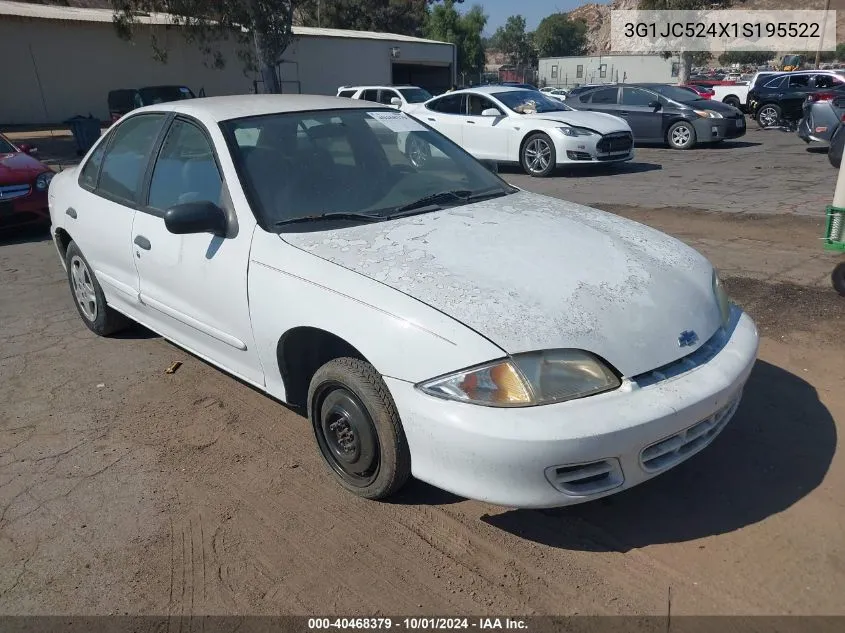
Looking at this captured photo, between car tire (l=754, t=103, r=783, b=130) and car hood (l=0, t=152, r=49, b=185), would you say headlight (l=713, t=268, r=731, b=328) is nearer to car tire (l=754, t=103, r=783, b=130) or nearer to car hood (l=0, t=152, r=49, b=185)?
car hood (l=0, t=152, r=49, b=185)

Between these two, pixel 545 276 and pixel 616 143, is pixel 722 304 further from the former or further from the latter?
pixel 616 143

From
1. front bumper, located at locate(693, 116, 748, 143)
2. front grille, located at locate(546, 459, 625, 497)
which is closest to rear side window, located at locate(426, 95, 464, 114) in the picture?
front bumper, located at locate(693, 116, 748, 143)

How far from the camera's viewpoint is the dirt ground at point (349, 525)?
245 centimetres

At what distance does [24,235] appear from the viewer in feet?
28.5

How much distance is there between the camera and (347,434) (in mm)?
2914

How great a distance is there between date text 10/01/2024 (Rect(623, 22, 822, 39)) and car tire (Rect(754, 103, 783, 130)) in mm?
16817

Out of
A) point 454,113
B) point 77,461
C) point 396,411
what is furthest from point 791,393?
point 454,113

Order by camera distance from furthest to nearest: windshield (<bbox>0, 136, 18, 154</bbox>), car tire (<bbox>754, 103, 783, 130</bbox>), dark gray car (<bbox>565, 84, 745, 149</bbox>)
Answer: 1. car tire (<bbox>754, 103, 783, 130</bbox>)
2. dark gray car (<bbox>565, 84, 745, 149</bbox>)
3. windshield (<bbox>0, 136, 18, 154</bbox>)

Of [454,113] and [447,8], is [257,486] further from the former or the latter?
[447,8]

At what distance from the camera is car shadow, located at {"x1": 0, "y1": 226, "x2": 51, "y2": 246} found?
8.30 metres

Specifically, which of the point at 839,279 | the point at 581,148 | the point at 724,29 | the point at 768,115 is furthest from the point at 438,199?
the point at 724,29

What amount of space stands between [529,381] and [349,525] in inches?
40.8

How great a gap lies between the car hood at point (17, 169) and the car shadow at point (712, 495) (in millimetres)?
7564

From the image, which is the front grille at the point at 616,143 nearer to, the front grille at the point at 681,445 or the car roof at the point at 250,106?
the car roof at the point at 250,106
